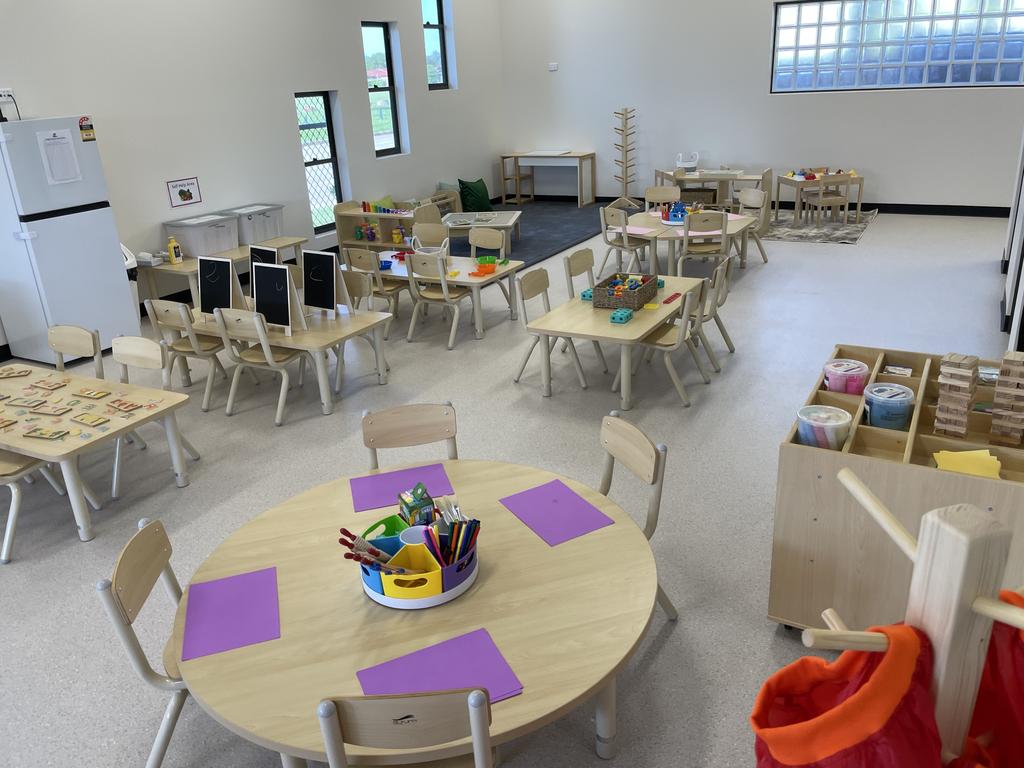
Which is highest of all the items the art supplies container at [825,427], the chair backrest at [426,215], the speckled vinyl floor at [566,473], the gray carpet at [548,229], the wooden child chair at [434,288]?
the chair backrest at [426,215]

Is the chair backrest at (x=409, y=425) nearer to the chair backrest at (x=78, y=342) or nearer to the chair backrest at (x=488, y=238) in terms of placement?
the chair backrest at (x=78, y=342)

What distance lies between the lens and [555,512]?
2.61m

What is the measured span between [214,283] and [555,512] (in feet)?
11.9

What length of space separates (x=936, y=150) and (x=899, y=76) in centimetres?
104

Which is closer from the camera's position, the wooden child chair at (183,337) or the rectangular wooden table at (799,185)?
the wooden child chair at (183,337)

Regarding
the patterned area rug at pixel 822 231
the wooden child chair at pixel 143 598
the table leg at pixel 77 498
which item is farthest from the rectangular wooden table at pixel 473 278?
the wooden child chair at pixel 143 598

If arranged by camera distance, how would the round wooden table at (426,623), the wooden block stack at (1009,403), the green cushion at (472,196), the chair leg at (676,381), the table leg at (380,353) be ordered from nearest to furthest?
the round wooden table at (426,623), the wooden block stack at (1009,403), the chair leg at (676,381), the table leg at (380,353), the green cushion at (472,196)

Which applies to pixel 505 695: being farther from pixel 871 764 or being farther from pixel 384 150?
pixel 384 150

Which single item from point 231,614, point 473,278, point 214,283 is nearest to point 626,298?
point 473,278

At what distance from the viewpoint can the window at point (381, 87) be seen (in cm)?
999

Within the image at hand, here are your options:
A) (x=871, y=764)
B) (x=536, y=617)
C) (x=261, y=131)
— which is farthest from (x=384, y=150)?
(x=871, y=764)

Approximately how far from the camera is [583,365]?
570 centimetres

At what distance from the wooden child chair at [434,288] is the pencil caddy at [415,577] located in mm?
4022

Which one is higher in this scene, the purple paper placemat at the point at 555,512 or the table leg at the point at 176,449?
the purple paper placemat at the point at 555,512
